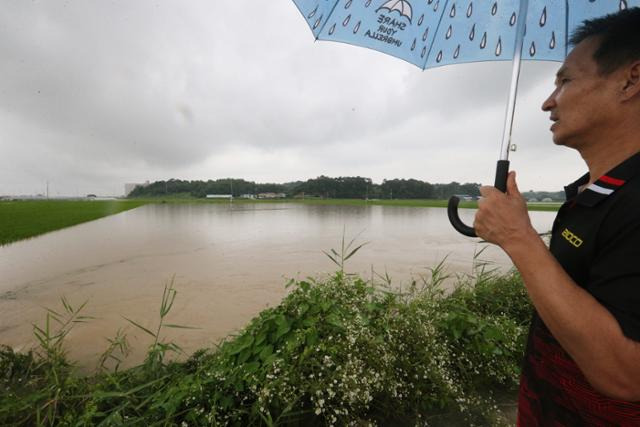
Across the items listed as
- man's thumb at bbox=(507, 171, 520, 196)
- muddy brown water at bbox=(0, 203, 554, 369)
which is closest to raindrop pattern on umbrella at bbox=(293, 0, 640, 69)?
man's thumb at bbox=(507, 171, 520, 196)

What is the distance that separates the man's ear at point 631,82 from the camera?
0.87m

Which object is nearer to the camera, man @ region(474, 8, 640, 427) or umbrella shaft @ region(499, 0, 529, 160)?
man @ region(474, 8, 640, 427)

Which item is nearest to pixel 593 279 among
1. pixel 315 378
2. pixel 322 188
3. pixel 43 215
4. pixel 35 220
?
pixel 315 378

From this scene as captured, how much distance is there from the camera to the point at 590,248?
814 mm

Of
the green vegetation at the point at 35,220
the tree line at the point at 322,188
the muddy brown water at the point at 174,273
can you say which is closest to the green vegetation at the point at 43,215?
the green vegetation at the point at 35,220

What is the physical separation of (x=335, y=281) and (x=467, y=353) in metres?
1.41

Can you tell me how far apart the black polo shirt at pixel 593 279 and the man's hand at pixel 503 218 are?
0.52 ft

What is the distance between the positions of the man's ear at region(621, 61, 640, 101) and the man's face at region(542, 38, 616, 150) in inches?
1.2

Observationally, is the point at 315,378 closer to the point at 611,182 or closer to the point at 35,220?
the point at 611,182

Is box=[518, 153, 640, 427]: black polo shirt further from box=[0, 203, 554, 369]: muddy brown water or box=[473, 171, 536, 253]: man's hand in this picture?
box=[0, 203, 554, 369]: muddy brown water

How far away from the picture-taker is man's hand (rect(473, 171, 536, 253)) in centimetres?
88

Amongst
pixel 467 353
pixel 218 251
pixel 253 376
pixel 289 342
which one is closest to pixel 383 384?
pixel 289 342

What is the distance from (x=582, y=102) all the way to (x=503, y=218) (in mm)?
505

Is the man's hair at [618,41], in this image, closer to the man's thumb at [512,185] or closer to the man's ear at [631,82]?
the man's ear at [631,82]
